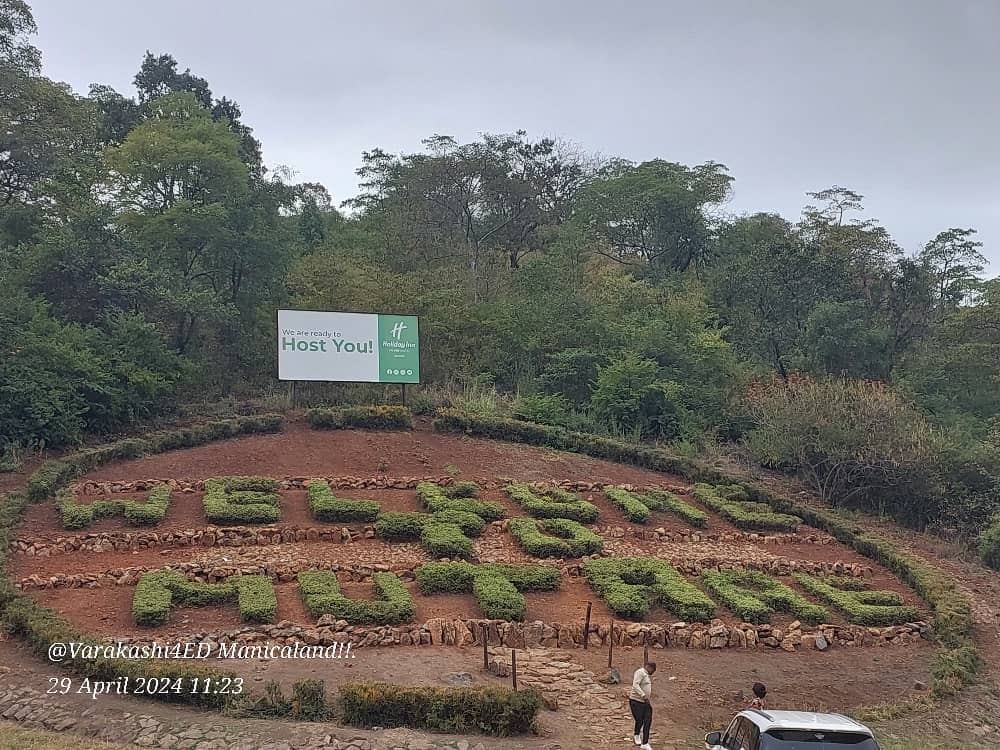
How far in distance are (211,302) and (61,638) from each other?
1689cm

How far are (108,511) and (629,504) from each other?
10463 mm

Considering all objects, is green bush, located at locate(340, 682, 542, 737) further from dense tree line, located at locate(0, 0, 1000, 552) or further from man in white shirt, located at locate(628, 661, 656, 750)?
dense tree line, located at locate(0, 0, 1000, 552)

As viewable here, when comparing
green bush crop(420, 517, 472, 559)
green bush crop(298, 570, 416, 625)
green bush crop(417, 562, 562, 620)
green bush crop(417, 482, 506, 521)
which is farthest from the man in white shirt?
green bush crop(417, 482, 506, 521)

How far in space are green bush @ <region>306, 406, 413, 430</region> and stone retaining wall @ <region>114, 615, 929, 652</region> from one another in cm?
1132

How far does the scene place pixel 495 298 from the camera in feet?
103

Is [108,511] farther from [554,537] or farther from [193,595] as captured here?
[554,537]

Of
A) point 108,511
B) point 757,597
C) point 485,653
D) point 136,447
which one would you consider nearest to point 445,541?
point 485,653

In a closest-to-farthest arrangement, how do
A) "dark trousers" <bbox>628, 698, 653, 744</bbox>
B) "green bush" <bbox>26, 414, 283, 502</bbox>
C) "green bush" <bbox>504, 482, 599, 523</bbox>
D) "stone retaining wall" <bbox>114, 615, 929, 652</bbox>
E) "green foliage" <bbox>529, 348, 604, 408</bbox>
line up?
"dark trousers" <bbox>628, 698, 653, 744</bbox>
"stone retaining wall" <bbox>114, 615, 929, 652</bbox>
"green bush" <bbox>26, 414, 283, 502</bbox>
"green bush" <bbox>504, 482, 599, 523</bbox>
"green foliage" <bbox>529, 348, 604, 408</bbox>

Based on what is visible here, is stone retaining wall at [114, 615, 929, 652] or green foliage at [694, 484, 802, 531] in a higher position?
green foliage at [694, 484, 802, 531]

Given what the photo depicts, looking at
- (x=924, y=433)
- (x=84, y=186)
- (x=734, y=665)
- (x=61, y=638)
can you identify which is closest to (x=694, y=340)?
(x=924, y=433)

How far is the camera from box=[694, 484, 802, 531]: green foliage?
1844cm

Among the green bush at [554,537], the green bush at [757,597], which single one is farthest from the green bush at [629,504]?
the green bush at [757,597]

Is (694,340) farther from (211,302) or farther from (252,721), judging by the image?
(252,721)

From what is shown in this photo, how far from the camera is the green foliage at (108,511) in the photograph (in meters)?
14.9
